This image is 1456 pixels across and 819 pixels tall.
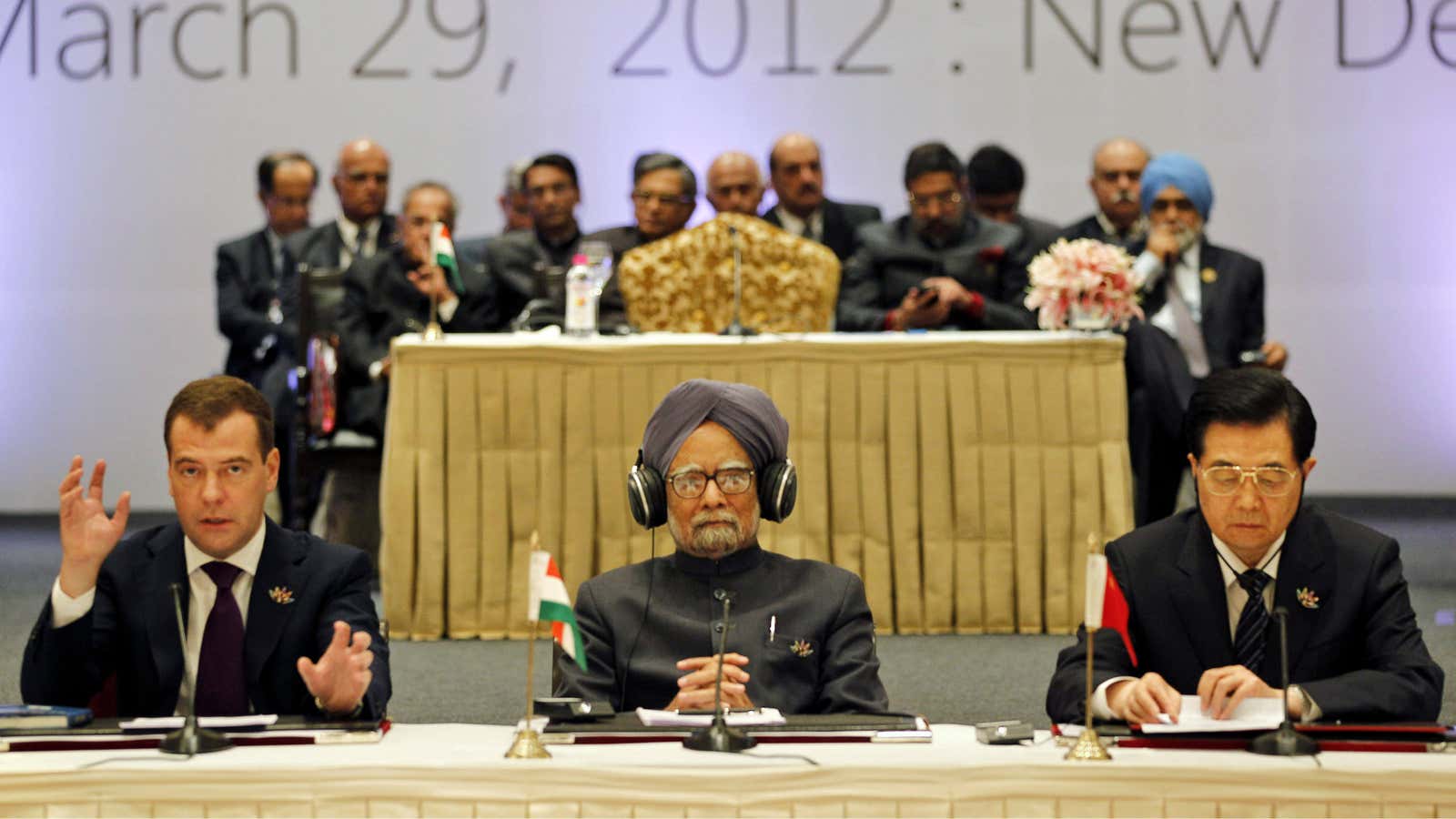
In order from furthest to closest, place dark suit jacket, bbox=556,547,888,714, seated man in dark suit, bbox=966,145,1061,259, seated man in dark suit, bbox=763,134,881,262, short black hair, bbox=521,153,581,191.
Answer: seated man in dark suit, bbox=966,145,1061,259 < seated man in dark suit, bbox=763,134,881,262 < short black hair, bbox=521,153,581,191 < dark suit jacket, bbox=556,547,888,714

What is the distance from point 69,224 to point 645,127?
2904 millimetres

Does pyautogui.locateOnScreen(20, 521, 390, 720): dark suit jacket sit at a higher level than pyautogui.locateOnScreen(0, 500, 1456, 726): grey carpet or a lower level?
higher

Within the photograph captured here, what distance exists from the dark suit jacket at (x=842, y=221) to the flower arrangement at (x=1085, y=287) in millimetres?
1981

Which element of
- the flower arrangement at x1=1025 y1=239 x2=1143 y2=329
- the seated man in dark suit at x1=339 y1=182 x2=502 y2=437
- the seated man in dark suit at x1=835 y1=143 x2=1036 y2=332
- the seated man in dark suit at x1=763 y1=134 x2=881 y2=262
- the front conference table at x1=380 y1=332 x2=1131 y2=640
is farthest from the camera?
the seated man in dark suit at x1=763 y1=134 x2=881 y2=262

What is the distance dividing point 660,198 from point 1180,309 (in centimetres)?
178

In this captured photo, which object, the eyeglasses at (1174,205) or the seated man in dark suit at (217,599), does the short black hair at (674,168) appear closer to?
the eyeglasses at (1174,205)

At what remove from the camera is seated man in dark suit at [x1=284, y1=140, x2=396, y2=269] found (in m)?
8.36

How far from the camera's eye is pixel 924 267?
7.33 metres

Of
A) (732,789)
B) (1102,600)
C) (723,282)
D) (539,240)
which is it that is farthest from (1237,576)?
(539,240)

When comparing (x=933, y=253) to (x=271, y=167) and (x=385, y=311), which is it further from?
(x=271, y=167)

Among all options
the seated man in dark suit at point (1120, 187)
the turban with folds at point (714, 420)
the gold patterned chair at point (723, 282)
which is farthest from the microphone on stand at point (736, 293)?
the turban with folds at point (714, 420)

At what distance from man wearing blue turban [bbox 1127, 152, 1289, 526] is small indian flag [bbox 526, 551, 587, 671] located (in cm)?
441

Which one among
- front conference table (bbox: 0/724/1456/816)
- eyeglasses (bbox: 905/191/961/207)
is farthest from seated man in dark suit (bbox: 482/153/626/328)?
front conference table (bbox: 0/724/1456/816)

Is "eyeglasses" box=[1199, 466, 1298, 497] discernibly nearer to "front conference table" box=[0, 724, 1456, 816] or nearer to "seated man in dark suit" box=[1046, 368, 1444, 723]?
"seated man in dark suit" box=[1046, 368, 1444, 723]
